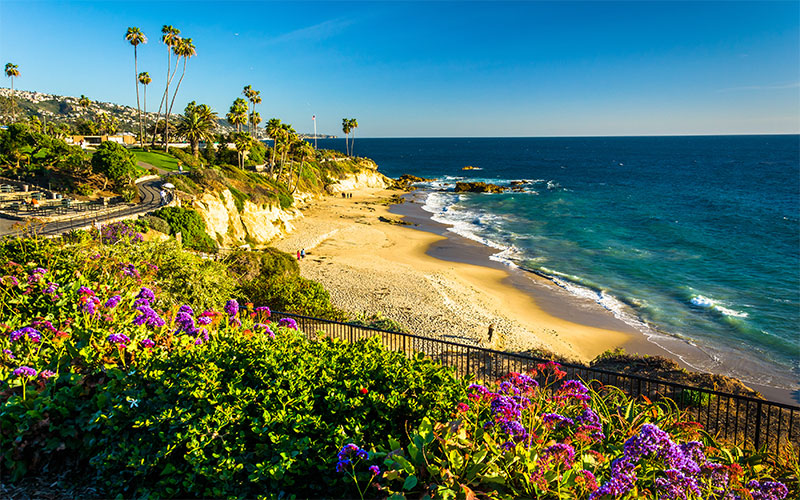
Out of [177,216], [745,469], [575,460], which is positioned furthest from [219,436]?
[177,216]

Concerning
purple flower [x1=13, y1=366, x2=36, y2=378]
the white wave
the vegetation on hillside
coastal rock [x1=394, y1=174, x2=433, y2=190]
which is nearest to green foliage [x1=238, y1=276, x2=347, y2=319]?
the vegetation on hillside

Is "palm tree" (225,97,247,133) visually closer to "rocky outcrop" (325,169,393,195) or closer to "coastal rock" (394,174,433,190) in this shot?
"rocky outcrop" (325,169,393,195)

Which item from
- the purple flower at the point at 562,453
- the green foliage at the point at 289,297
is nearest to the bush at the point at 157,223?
the green foliage at the point at 289,297

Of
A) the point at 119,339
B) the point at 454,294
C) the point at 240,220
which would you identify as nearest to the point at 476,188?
the point at 240,220

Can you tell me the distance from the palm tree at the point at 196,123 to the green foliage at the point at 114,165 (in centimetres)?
2760

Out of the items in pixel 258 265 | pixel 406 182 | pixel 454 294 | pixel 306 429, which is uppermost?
pixel 406 182

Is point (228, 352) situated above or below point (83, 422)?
above

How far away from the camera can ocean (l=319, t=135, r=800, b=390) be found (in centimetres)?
2455

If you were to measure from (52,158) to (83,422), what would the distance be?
39.7 m

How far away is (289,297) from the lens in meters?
19.3

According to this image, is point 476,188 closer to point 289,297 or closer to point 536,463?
point 289,297

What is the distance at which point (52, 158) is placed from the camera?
118 feet

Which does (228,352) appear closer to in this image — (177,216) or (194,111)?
(177,216)

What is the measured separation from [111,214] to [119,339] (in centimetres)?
2590
